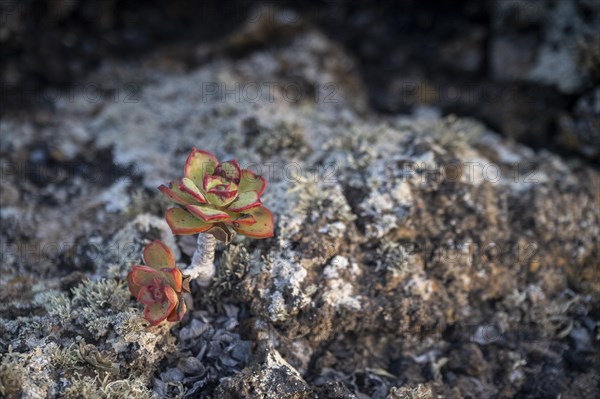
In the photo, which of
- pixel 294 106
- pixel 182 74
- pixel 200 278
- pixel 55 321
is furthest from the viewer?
pixel 182 74

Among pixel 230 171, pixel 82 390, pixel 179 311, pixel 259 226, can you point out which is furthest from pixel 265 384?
pixel 230 171

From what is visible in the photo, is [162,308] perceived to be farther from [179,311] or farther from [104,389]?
[104,389]

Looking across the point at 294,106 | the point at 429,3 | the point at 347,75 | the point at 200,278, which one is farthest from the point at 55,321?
the point at 429,3

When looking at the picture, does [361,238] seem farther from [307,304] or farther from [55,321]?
[55,321]

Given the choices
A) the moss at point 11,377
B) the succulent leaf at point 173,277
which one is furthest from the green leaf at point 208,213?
the moss at point 11,377

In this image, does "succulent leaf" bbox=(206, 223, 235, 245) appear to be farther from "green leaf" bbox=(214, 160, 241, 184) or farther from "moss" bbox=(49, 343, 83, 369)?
"moss" bbox=(49, 343, 83, 369)

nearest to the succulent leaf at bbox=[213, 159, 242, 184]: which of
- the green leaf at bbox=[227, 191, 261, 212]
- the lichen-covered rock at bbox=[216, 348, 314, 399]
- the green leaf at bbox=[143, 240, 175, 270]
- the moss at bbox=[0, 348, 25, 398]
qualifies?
the green leaf at bbox=[227, 191, 261, 212]

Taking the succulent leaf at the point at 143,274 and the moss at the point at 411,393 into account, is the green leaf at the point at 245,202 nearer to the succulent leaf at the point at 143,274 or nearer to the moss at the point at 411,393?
the succulent leaf at the point at 143,274
